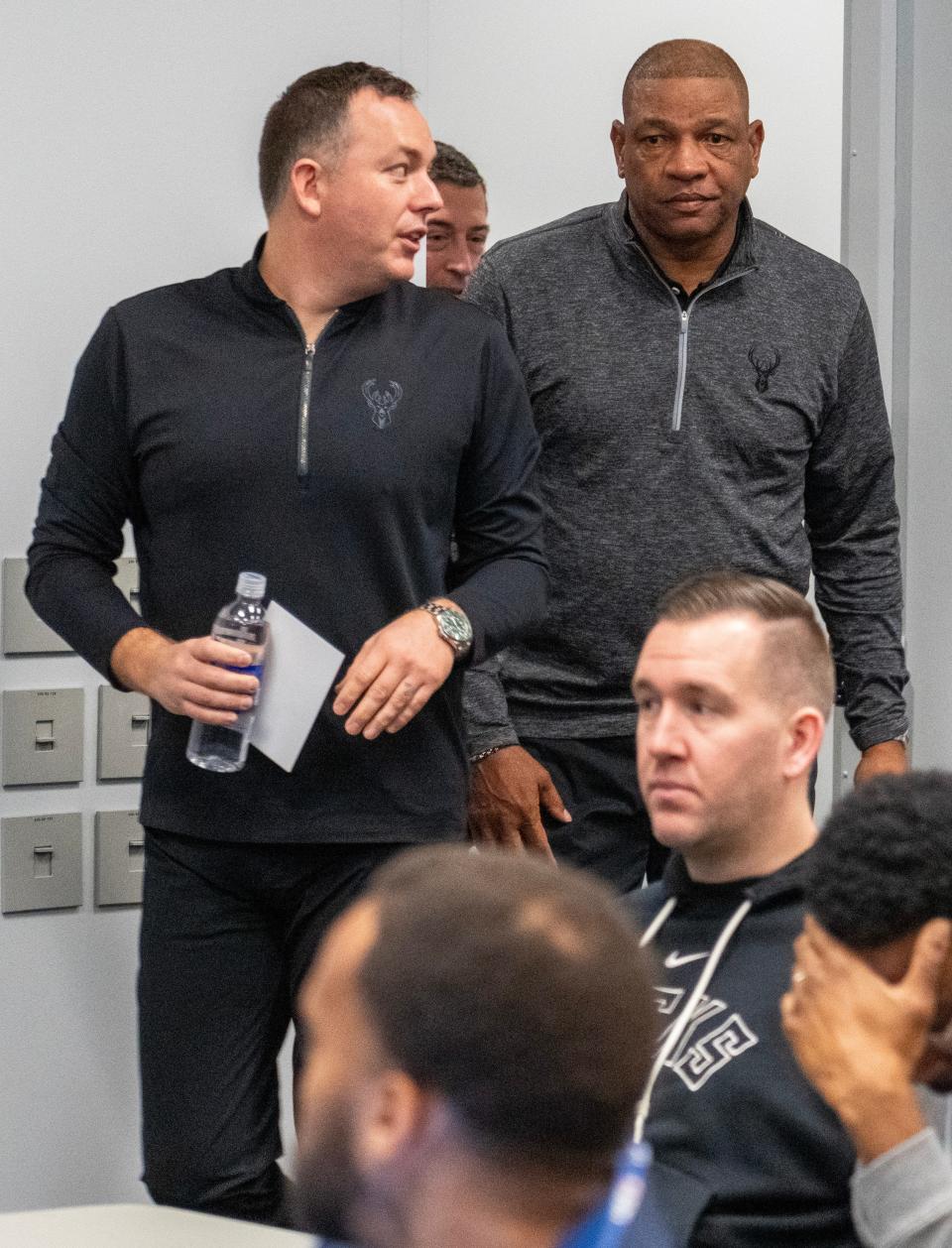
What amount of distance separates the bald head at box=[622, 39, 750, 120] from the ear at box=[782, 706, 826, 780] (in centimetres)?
109

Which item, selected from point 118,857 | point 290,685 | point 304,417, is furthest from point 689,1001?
point 118,857

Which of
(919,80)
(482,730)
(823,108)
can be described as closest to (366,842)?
(482,730)

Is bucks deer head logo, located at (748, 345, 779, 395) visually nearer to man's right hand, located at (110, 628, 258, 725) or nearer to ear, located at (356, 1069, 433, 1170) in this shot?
man's right hand, located at (110, 628, 258, 725)

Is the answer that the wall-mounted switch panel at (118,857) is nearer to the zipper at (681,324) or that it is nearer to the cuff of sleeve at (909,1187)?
the zipper at (681,324)

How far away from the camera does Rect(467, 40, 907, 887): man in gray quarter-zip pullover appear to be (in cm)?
246

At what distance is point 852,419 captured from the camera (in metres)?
2.60

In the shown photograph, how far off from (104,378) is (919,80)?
190 cm

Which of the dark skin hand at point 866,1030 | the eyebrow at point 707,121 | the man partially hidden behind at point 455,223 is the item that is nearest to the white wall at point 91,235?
the man partially hidden behind at point 455,223

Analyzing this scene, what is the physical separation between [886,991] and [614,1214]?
38 centimetres

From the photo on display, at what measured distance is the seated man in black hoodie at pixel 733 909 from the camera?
1.46 meters

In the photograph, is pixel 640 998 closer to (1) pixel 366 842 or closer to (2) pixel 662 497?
(1) pixel 366 842

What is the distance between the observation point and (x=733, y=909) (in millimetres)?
1708

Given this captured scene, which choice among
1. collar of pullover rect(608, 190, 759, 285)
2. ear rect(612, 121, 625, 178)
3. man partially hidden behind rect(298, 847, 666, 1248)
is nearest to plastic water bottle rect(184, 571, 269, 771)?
collar of pullover rect(608, 190, 759, 285)

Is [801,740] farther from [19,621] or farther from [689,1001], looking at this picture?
[19,621]
